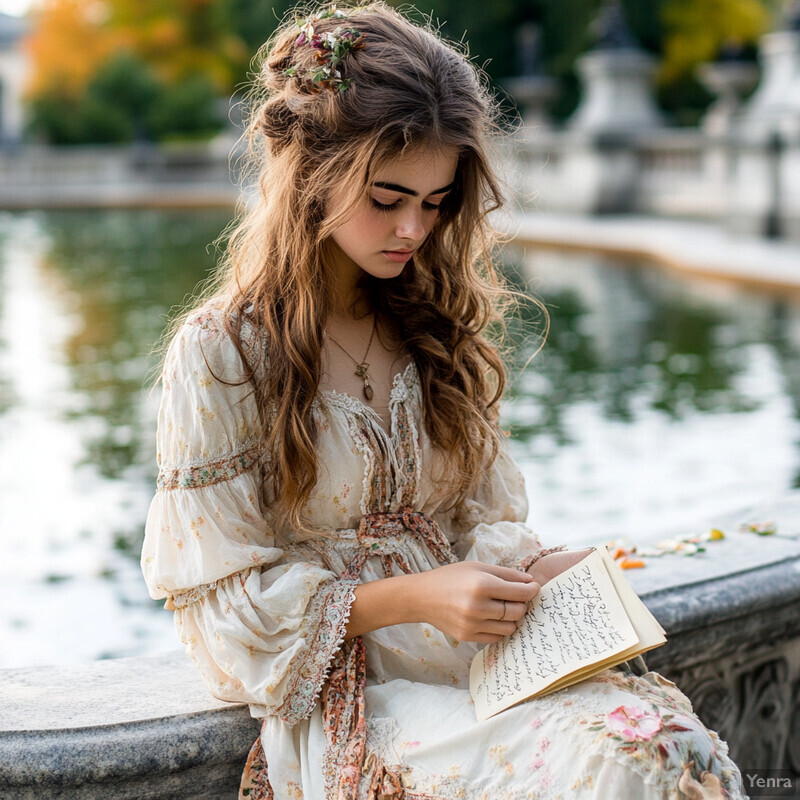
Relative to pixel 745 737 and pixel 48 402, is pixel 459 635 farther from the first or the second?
pixel 48 402

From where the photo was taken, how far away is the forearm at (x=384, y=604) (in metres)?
1.91

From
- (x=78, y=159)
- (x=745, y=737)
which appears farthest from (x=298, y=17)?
(x=78, y=159)

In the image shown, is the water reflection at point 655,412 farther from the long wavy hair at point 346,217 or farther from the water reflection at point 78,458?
the water reflection at point 78,458

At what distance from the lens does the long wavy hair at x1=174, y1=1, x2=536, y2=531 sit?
1.96 metres

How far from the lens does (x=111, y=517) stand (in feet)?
17.4

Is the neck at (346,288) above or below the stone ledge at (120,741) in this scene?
above

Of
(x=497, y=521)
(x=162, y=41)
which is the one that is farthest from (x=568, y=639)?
(x=162, y=41)

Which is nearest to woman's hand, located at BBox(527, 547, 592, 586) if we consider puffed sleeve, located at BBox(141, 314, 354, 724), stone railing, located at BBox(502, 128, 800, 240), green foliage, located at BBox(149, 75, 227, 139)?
puffed sleeve, located at BBox(141, 314, 354, 724)

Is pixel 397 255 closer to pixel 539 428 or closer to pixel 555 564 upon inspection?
pixel 555 564

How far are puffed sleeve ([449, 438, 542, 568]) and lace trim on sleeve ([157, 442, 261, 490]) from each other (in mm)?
536

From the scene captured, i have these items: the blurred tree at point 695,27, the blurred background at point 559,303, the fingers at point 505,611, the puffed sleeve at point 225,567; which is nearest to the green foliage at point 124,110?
the blurred background at point 559,303

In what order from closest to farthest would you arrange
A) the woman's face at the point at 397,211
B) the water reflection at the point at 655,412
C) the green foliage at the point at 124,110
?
1. the woman's face at the point at 397,211
2. the water reflection at the point at 655,412
3. the green foliage at the point at 124,110

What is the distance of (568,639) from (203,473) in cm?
67

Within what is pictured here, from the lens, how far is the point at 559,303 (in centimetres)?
1109
